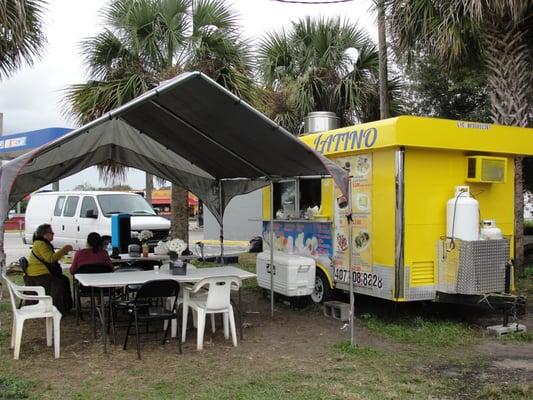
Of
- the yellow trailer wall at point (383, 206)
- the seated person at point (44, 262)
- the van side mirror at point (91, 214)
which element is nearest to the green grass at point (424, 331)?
the yellow trailer wall at point (383, 206)

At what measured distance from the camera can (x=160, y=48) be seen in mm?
11812

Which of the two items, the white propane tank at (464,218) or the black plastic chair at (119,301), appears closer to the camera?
the black plastic chair at (119,301)

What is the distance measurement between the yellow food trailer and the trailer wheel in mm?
350

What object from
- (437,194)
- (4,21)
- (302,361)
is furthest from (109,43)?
(302,361)

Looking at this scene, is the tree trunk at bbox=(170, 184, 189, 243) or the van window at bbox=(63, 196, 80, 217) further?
the van window at bbox=(63, 196, 80, 217)

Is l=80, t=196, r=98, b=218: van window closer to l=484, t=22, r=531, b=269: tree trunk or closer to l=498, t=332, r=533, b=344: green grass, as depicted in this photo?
l=484, t=22, r=531, b=269: tree trunk

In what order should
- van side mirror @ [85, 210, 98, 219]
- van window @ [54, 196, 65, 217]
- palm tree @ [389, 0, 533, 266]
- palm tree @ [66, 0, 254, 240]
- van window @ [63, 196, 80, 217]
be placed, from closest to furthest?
1. palm tree @ [389, 0, 533, 266]
2. palm tree @ [66, 0, 254, 240]
3. van side mirror @ [85, 210, 98, 219]
4. van window @ [63, 196, 80, 217]
5. van window @ [54, 196, 65, 217]

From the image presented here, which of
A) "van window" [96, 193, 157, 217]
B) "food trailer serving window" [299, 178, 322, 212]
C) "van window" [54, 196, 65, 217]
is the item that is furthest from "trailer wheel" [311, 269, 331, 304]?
"van window" [54, 196, 65, 217]

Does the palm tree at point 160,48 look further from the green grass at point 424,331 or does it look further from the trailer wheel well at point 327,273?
the green grass at point 424,331

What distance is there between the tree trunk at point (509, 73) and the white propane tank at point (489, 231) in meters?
2.77

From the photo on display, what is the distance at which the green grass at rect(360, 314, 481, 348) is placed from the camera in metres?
6.71

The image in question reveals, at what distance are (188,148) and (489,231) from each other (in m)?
4.56

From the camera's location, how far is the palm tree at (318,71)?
14203 mm

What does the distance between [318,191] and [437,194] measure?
1985mm
